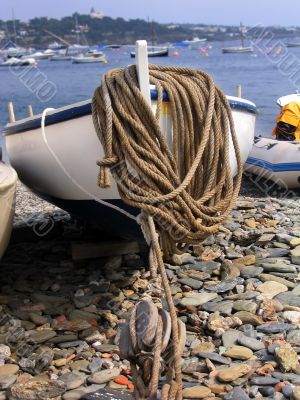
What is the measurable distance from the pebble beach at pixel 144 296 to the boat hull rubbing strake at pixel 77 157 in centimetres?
57

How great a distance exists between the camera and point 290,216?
673 cm

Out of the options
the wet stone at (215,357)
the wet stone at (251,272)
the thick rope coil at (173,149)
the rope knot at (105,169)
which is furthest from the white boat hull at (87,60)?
the wet stone at (215,357)

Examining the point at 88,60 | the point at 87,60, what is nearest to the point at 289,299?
the point at 88,60

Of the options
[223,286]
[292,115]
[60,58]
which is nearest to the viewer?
[223,286]

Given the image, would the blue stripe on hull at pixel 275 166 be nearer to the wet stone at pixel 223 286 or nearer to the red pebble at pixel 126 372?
the wet stone at pixel 223 286

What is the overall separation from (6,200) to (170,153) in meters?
1.26

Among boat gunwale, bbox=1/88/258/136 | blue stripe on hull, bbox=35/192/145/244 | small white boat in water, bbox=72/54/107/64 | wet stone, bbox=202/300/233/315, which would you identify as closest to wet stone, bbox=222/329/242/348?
wet stone, bbox=202/300/233/315

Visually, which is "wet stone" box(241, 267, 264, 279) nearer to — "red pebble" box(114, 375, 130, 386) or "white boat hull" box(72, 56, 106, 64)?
"red pebble" box(114, 375, 130, 386)

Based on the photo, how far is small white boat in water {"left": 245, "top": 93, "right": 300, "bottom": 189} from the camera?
873 cm

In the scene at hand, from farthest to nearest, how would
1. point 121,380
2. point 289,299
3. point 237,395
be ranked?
point 289,299 < point 121,380 < point 237,395

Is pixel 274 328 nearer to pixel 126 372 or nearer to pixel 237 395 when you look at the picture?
pixel 237 395

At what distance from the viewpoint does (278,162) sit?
8844 millimetres

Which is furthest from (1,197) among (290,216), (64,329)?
(290,216)

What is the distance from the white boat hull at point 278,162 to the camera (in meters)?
Result: 8.73
